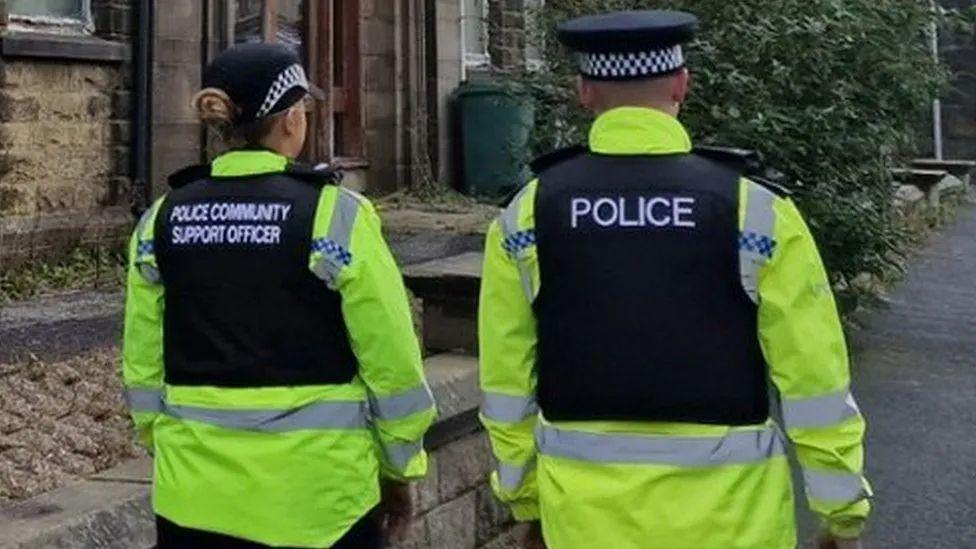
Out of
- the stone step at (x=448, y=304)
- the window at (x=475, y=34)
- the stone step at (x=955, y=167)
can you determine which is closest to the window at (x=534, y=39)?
the stone step at (x=448, y=304)

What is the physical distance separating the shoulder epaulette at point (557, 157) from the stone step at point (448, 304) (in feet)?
8.42

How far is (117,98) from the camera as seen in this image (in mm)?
10023

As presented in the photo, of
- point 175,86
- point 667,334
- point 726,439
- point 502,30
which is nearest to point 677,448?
point 726,439

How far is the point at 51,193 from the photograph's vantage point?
373 inches

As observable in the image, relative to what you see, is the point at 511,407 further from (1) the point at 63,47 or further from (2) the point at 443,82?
(2) the point at 443,82

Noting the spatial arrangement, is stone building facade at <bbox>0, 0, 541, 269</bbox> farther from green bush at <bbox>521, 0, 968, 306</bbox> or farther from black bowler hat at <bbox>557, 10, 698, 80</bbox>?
black bowler hat at <bbox>557, 10, 698, 80</bbox>

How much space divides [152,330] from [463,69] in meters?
11.9

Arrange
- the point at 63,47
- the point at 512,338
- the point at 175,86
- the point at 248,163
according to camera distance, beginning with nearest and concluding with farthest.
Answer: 1. the point at 512,338
2. the point at 248,163
3. the point at 63,47
4. the point at 175,86

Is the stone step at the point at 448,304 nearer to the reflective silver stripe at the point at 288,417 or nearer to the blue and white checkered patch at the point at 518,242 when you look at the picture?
the reflective silver stripe at the point at 288,417

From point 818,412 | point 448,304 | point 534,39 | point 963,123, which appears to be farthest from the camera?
point 963,123

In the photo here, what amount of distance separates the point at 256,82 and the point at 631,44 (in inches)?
33.0

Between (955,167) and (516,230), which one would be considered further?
(955,167)

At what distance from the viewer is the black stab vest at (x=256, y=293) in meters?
3.22

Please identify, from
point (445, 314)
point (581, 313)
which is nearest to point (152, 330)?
point (581, 313)
